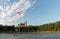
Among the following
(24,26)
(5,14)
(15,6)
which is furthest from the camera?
(24,26)

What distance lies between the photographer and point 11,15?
663 inches

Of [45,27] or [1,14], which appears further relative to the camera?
[45,27]

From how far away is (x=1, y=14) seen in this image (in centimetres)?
1778

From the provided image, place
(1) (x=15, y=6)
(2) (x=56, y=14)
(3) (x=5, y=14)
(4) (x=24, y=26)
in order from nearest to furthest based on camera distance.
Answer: (1) (x=15, y=6) → (3) (x=5, y=14) → (2) (x=56, y=14) → (4) (x=24, y=26)

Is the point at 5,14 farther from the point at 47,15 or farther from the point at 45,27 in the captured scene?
the point at 45,27

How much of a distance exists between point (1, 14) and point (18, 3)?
3.18 m

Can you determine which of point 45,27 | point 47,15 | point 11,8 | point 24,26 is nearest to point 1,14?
point 11,8

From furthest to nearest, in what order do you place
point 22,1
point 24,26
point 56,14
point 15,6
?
point 24,26
point 56,14
point 15,6
point 22,1

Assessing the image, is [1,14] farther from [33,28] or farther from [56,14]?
[33,28]

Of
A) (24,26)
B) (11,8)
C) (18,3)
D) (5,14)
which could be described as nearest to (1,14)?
(5,14)

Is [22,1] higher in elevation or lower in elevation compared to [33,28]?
higher

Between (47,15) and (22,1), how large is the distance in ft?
20.6

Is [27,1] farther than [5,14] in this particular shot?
No

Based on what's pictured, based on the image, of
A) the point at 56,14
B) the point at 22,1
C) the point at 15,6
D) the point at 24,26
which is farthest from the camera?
the point at 24,26
